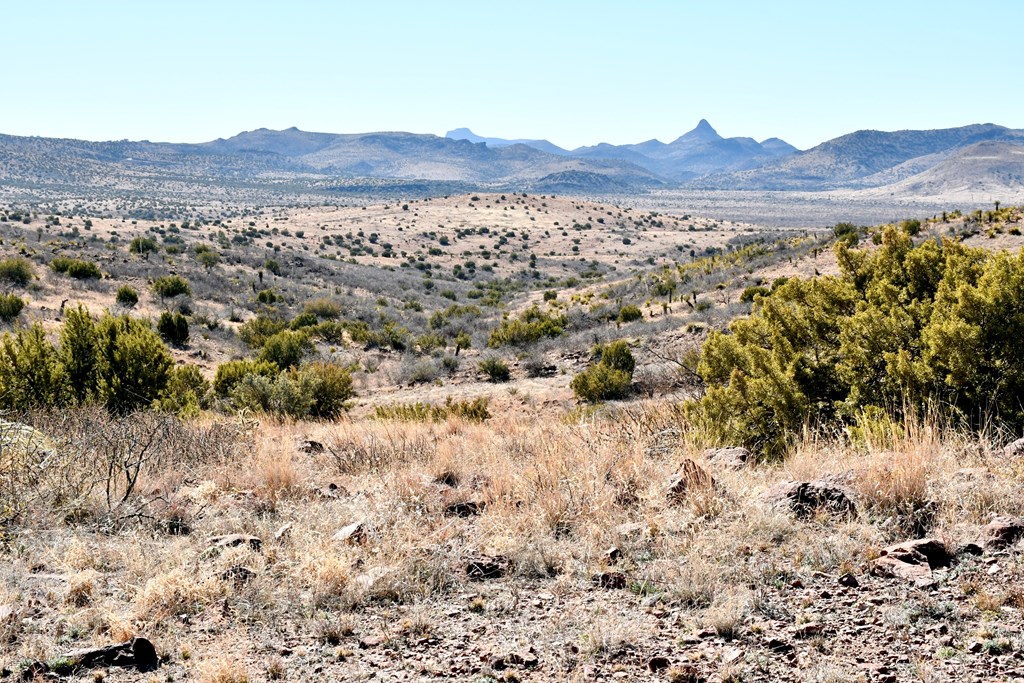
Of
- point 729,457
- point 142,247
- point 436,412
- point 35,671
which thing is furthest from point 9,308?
point 729,457

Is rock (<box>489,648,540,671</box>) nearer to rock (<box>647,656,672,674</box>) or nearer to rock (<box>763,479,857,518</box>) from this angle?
rock (<box>647,656,672,674</box>)

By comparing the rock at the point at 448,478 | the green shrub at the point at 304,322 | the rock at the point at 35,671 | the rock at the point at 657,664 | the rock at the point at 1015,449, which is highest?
the rock at the point at 1015,449

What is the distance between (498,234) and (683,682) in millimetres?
73507

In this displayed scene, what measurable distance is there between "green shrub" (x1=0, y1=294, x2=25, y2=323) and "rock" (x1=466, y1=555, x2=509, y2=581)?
74.4 feet

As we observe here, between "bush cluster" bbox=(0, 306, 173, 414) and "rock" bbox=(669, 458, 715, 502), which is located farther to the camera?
"bush cluster" bbox=(0, 306, 173, 414)

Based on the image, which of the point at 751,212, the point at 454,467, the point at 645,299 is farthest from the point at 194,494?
the point at 751,212

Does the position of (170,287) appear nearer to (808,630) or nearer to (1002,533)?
(808,630)

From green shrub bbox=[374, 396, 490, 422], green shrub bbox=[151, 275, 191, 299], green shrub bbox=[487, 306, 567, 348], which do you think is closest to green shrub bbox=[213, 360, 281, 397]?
green shrub bbox=[374, 396, 490, 422]

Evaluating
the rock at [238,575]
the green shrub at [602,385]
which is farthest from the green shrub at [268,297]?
the rock at [238,575]

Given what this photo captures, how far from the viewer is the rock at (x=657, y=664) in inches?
127

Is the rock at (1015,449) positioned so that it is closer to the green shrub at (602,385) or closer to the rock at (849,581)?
the rock at (849,581)

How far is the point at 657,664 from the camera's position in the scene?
3254 millimetres

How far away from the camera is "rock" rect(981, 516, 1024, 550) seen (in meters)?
3.92

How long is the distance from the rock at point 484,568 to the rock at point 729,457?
228 centimetres
